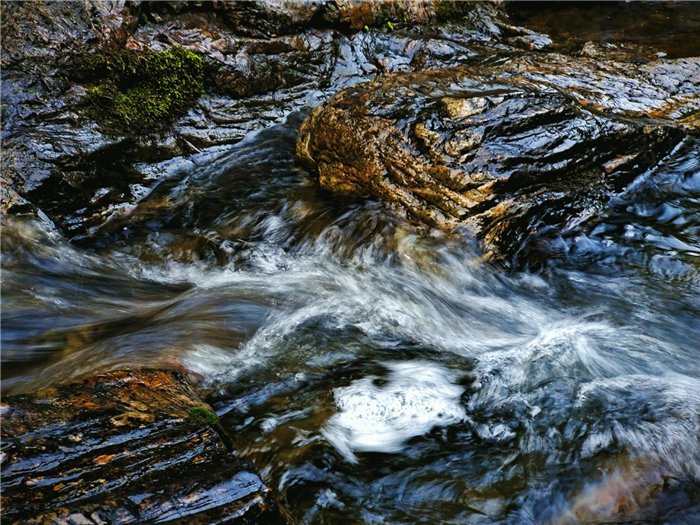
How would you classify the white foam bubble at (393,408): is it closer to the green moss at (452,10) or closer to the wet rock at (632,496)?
the wet rock at (632,496)

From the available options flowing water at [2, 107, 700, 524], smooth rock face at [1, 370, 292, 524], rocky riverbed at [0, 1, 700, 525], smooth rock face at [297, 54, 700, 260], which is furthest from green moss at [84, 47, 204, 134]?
smooth rock face at [1, 370, 292, 524]

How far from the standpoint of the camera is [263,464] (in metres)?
3.07

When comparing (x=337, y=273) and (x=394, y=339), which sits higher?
(x=337, y=273)

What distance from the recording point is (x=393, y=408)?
11.3 ft

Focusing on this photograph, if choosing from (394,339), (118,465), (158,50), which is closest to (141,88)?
(158,50)

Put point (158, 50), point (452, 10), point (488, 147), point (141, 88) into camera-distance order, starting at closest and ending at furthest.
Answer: point (488, 147) → point (141, 88) → point (158, 50) → point (452, 10)

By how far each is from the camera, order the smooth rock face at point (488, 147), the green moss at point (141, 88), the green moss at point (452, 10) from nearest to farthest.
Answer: the smooth rock face at point (488, 147)
the green moss at point (141, 88)
the green moss at point (452, 10)

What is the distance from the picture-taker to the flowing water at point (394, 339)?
2.96 m

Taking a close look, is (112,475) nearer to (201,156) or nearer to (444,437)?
(444,437)

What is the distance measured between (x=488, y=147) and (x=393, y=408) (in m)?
2.53

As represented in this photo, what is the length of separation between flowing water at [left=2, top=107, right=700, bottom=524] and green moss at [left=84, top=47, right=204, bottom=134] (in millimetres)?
691

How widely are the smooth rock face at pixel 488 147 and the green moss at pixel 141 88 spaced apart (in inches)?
66.3

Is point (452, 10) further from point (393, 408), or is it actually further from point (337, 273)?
point (393, 408)

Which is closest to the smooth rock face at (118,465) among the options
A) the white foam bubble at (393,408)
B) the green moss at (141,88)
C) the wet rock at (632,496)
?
the white foam bubble at (393,408)
